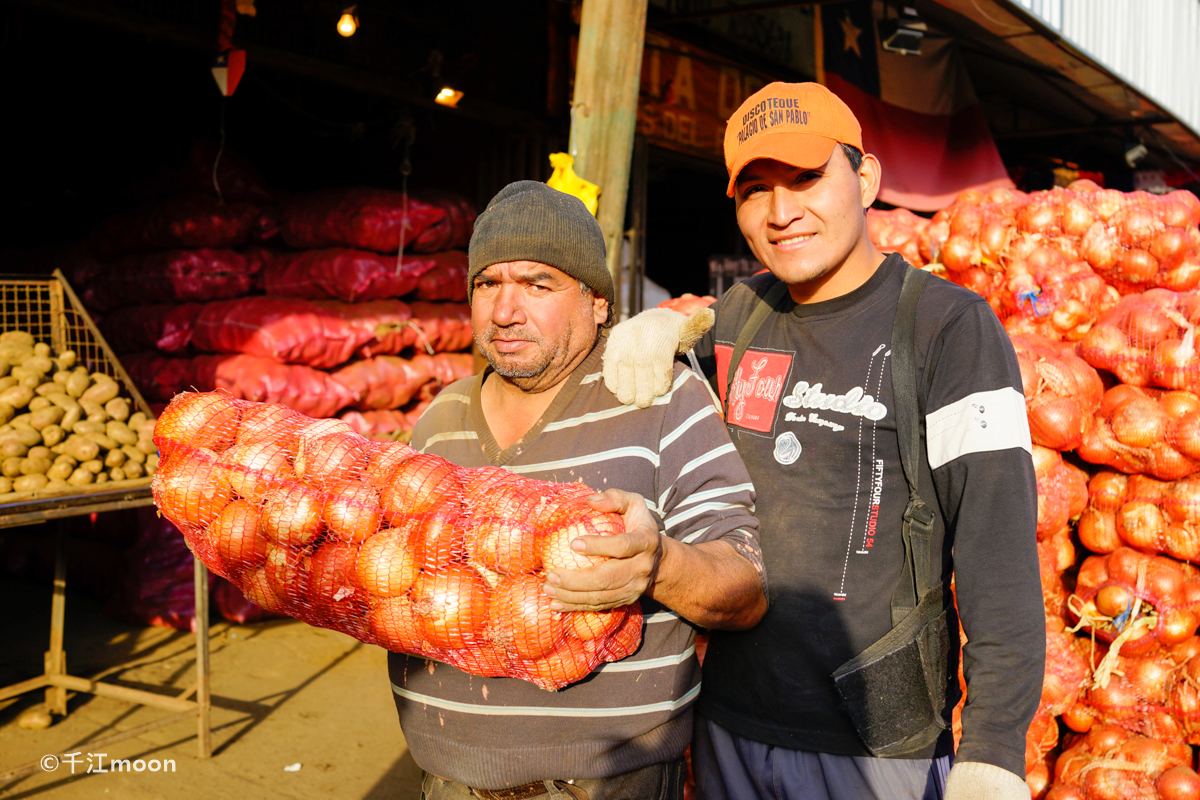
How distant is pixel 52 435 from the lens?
3672 mm

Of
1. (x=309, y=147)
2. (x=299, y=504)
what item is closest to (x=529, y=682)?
(x=299, y=504)

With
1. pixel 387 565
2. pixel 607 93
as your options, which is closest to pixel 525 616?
pixel 387 565

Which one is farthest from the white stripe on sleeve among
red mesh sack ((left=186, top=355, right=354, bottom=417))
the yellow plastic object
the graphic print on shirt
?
red mesh sack ((left=186, top=355, right=354, bottom=417))

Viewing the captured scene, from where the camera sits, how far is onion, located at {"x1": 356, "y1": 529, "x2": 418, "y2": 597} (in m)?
1.43

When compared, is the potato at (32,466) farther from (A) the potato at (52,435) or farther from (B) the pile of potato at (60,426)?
(A) the potato at (52,435)

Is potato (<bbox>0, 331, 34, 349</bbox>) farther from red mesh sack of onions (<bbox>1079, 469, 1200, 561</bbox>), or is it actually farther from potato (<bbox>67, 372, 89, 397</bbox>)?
red mesh sack of onions (<bbox>1079, 469, 1200, 561</bbox>)

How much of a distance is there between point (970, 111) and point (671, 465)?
24.5 feet

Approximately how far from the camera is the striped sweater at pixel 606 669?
1.56 metres

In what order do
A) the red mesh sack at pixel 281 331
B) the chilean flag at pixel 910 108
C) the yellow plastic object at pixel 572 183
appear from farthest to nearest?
the chilean flag at pixel 910 108, the red mesh sack at pixel 281 331, the yellow plastic object at pixel 572 183

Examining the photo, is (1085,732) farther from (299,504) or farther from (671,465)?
(299,504)

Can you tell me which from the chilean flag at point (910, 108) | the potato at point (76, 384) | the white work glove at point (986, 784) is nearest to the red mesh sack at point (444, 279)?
the potato at point (76, 384)

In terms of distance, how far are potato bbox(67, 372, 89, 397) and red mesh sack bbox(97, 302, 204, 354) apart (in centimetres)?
161

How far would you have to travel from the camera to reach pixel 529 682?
5.23ft

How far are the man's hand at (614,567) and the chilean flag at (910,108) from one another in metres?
5.37
